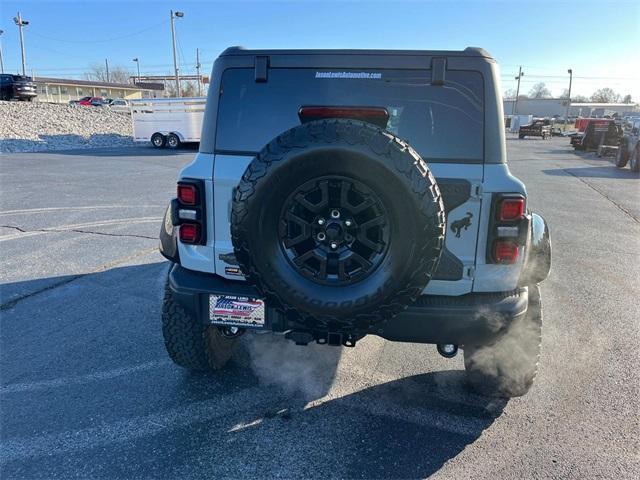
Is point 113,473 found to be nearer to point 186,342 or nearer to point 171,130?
point 186,342

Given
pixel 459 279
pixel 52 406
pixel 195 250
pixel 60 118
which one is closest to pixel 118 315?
pixel 52 406

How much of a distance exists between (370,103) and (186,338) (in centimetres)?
192

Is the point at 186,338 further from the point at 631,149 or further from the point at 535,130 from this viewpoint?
the point at 535,130

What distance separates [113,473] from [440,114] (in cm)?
257

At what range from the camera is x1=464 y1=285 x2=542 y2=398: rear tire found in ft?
9.58

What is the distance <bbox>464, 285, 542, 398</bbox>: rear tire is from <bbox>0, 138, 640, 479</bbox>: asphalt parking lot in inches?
5.2

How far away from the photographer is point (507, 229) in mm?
2455

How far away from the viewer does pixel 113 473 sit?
235 cm

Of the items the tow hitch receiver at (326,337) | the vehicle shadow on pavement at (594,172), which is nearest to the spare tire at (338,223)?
the tow hitch receiver at (326,337)

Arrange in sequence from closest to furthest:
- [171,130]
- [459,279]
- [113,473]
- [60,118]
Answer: [113,473] < [459,279] < [171,130] < [60,118]

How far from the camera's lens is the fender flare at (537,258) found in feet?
8.99

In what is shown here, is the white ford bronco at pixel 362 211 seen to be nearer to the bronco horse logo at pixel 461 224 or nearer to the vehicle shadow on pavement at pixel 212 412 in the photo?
the bronco horse logo at pixel 461 224

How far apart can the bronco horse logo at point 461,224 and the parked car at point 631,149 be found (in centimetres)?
1822

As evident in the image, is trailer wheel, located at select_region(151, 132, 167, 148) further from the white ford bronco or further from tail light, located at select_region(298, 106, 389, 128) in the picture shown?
tail light, located at select_region(298, 106, 389, 128)
